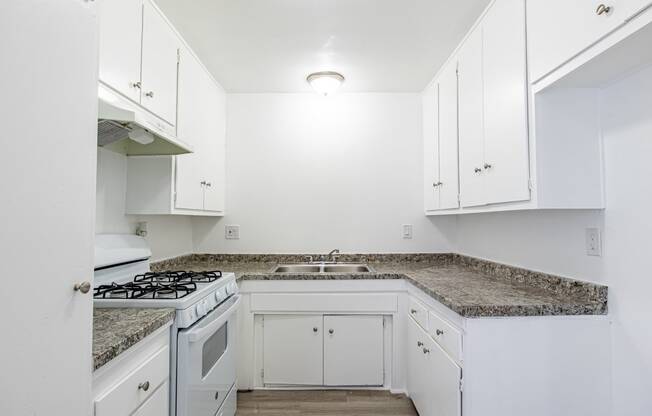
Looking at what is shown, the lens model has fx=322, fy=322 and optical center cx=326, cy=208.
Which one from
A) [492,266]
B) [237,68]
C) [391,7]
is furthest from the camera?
[237,68]

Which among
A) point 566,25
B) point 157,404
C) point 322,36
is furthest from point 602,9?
point 157,404

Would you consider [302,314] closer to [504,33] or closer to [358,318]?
[358,318]

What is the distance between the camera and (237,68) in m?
2.39

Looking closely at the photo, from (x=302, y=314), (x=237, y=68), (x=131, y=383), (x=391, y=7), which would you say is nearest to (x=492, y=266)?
(x=302, y=314)

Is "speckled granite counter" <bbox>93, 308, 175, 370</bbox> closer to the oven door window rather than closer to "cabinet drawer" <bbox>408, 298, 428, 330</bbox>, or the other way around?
the oven door window

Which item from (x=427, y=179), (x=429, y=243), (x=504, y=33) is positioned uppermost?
(x=504, y=33)

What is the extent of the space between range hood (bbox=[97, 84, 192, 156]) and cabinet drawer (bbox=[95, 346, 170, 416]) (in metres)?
0.88

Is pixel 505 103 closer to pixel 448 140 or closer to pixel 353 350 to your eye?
pixel 448 140

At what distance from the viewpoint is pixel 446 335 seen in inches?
59.6

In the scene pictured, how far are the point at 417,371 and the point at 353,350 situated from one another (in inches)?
18.2

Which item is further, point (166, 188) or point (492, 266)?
point (492, 266)

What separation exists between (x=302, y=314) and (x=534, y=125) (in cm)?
176

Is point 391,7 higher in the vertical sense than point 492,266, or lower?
higher

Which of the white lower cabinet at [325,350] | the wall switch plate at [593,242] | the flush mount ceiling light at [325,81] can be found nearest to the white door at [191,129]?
the flush mount ceiling light at [325,81]
